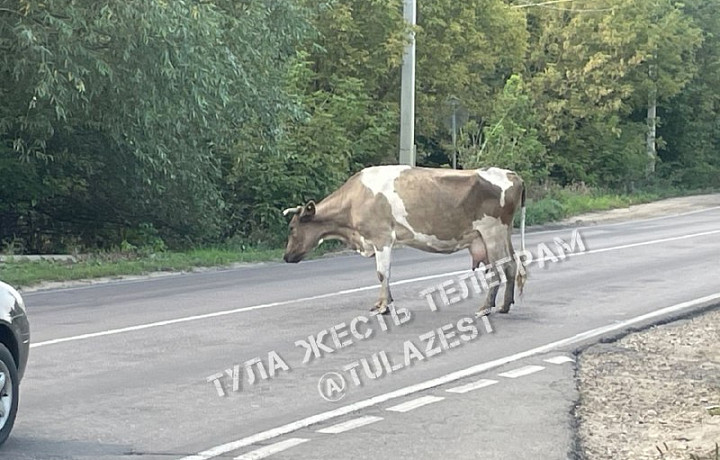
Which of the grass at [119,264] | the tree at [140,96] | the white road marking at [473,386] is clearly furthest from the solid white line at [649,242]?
the white road marking at [473,386]

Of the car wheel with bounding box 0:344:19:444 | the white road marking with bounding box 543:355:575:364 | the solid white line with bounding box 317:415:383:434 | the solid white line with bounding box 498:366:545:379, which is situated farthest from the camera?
the white road marking with bounding box 543:355:575:364

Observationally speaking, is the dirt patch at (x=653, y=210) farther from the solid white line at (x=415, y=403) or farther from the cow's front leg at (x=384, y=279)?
the solid white line at (x=415, y=403)

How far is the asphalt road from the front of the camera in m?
8.22

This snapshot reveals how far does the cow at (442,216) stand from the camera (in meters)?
14.6

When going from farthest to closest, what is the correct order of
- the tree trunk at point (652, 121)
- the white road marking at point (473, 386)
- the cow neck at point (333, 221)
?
1. the tree trunk at point (652, 121)
2. the cow neck at point (333, 221)
3. the white road marking at point (473, 386)

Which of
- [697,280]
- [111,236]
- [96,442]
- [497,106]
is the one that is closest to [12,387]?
[96,442]

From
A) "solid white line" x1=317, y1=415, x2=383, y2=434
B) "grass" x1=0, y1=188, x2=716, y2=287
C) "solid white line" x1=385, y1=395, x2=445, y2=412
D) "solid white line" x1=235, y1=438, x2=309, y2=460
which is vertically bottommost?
"grass" x1=0, y1=188, x2=716, y2=287

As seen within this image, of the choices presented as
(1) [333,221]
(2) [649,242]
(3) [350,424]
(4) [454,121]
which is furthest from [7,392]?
(4) [454,121]

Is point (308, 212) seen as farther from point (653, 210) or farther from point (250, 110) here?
point (653, 210)

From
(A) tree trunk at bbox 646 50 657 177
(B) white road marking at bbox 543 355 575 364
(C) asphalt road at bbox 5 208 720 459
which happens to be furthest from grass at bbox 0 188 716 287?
(A) tree trunk at bbox 646 50 657 177

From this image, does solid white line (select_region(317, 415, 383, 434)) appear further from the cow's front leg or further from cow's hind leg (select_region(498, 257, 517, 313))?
cow's hind leg (select_region(498, 257, 517, 313))

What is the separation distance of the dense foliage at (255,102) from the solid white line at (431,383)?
8667mm

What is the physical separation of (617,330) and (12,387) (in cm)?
724

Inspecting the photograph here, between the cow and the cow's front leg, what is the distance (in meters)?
0.01
